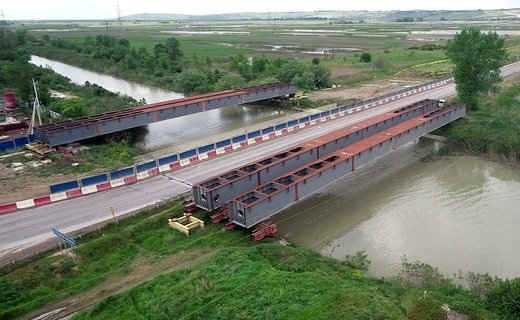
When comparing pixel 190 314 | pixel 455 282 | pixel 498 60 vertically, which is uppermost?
pixel 498 60

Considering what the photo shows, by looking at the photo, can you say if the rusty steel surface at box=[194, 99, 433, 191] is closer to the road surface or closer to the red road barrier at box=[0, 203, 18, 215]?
the road surface

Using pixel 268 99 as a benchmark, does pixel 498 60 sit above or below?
above

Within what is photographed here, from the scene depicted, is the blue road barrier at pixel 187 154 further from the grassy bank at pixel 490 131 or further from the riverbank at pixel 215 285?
the grassy bank at pixel 490 131

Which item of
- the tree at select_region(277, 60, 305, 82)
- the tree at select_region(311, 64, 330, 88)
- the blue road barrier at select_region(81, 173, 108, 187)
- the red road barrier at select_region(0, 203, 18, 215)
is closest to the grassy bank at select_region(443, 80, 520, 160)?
the tree at select_region(311, 64, 330, 88)

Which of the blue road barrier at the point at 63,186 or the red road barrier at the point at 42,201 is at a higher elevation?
the blue road barrier at the point at 63,186

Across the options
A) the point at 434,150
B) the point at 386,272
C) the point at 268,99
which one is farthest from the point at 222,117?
the point at 386,272

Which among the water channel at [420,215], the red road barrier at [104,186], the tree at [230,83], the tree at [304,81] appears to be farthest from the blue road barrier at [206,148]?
the tree at [304,81]

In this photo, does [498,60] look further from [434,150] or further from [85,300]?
[85,300]
